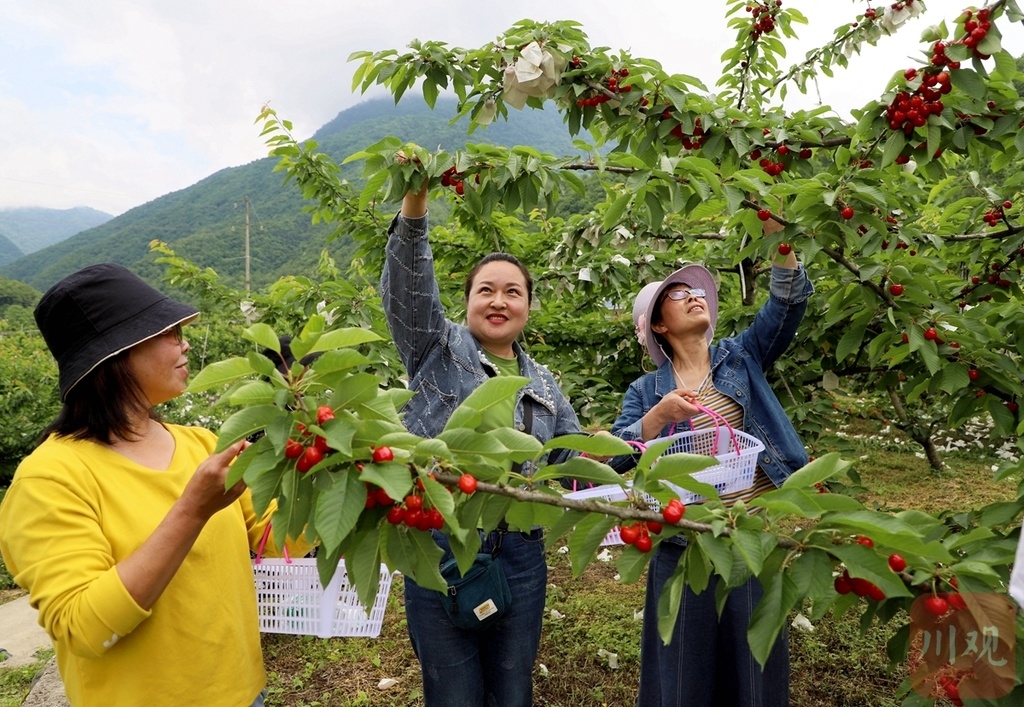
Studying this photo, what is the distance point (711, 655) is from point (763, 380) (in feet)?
2.81

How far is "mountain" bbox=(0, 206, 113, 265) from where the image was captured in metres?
102

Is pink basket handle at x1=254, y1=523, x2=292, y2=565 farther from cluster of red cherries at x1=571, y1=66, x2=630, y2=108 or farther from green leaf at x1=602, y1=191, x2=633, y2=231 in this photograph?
cluster of red cherries at x1=571, y1=66, x2=630, y2=108

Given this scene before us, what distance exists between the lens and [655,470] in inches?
39.1

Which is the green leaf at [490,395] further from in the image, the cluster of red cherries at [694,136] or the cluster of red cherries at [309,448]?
the cluster of red cherries at [694,136]

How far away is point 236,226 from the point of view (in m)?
35.4

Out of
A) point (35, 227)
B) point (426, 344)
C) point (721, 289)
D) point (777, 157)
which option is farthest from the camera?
point (35, 227)

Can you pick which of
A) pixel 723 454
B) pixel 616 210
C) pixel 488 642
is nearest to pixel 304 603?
pixel 488 642

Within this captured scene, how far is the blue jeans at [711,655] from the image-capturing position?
1.94 meters

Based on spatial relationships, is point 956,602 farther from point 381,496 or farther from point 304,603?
point 304,603

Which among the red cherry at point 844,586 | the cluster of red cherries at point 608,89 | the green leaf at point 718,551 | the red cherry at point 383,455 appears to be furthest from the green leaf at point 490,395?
the cluster of red cherries at point 608,89

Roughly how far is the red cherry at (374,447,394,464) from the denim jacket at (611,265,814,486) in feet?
3.75

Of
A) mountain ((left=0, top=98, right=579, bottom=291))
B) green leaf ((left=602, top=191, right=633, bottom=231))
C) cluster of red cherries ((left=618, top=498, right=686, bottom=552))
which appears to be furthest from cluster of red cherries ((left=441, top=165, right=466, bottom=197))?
mountain ((left=0, top=98, right=579, bottom=291))

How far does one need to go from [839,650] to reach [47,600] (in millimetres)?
3396

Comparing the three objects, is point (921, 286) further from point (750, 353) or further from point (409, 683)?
point (409, 683)
